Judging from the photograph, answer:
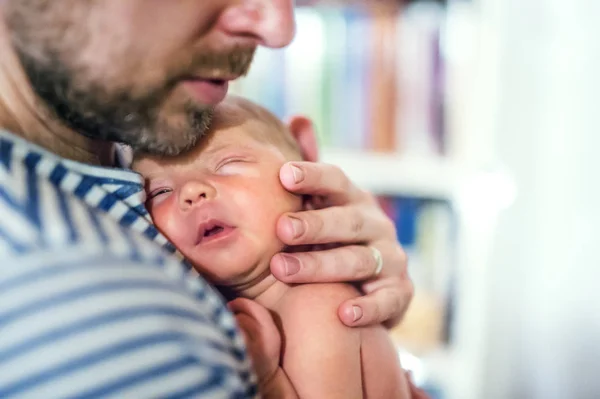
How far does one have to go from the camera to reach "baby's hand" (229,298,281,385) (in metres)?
0.74

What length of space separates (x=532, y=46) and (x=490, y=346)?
33.9 inches

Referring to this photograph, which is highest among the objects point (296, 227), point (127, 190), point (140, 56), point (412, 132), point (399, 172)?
point (140, 56)

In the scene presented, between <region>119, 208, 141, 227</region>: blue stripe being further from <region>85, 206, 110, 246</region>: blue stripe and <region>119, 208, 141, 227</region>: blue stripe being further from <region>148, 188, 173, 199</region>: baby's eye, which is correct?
<region>148, 188, 173, 199</region>: baby's eye

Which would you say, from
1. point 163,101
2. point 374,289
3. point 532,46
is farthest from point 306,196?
point 532,46

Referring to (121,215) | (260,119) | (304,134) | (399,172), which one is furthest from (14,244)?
(399,172)

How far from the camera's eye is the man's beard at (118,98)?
0.70 m

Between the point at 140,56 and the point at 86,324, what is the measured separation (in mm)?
318

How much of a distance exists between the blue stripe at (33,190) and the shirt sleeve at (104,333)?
0.12 ft

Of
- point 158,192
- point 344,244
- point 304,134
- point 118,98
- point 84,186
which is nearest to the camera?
point 84,186

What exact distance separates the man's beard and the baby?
62 millimetres

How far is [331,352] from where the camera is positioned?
0.78 metres

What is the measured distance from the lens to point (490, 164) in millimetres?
1854

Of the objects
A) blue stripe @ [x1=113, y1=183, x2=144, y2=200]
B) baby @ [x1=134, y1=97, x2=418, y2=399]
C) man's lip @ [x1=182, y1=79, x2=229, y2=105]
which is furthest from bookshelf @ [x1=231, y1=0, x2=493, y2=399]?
blue stripe @ [x1=113, y1=183, x2=144, y2=200]

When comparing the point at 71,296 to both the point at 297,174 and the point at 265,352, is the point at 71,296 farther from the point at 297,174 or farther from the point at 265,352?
the point at 297,174
